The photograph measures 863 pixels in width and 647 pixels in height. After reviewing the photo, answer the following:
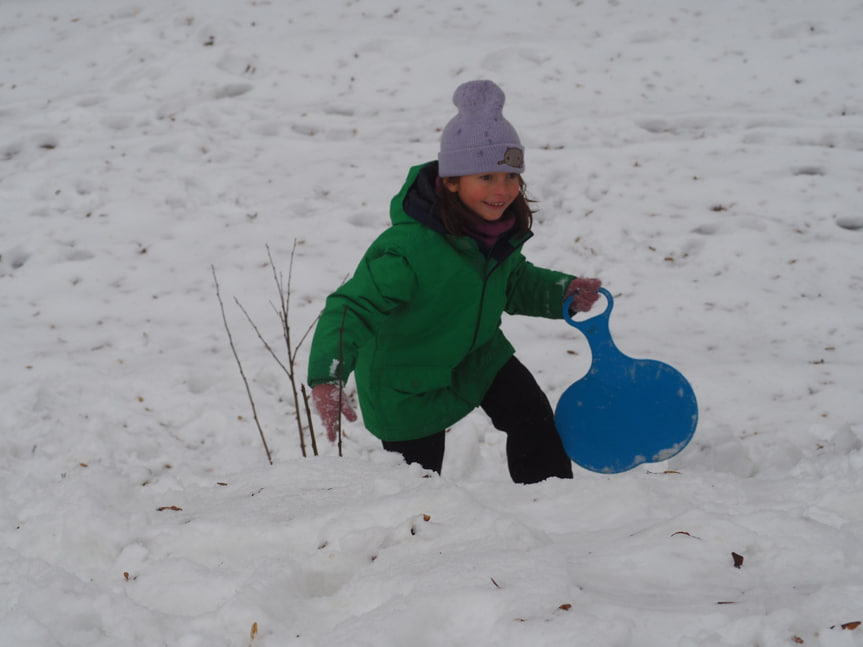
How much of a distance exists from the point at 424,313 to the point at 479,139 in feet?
1.88

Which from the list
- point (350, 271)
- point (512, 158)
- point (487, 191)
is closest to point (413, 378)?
point (487, 191)

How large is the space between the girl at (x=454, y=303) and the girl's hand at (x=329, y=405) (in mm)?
71

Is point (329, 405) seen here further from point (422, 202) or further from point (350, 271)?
point (350, 271)

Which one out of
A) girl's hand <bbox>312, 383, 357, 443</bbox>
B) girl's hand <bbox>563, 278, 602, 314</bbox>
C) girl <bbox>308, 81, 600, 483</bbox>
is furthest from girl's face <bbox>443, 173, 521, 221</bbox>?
girl's hand <bbox>312, 383, 357, 443</bbox>

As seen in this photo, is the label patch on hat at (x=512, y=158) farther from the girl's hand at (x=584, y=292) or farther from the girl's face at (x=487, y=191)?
the girl's hand at (x=584, y=292)

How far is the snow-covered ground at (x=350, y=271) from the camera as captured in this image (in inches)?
49.3

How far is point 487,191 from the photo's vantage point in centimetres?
222

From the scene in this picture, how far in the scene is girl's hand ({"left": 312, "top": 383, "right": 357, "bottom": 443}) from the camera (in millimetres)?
1833

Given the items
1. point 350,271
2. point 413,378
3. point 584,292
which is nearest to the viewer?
point 413,378

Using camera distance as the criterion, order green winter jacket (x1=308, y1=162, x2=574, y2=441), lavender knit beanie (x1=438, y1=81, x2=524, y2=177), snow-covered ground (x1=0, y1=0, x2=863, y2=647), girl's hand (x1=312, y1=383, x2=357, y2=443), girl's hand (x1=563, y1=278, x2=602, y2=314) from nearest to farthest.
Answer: snow-covered ground (x1=0, y1=0, x2=863, y2=647) → girl's hand (x1=312, y1=383, x2=357, y2=443) → green winter jacket (x1=308, y1=162, x2=574, y2=441) → lavender knit beanie (x1=438, y1=81, x2=524, y2=177) → girl's hand (x1=563, y1=278, x2=602, y2=314)

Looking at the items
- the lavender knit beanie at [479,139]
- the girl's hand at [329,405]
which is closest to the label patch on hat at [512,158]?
the lavender knit beanie at [479,139]

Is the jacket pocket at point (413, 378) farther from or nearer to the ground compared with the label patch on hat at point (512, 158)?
nearer to the ground

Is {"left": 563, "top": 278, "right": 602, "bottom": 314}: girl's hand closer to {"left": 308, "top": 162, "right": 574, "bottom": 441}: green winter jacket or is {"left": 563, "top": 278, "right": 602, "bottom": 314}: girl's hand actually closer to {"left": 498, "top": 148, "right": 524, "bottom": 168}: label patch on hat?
{"left": 308, "top": 162, "right": 574, "bottom": 441}: green winter jacket

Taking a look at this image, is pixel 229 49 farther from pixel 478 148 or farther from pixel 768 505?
pixel 768 505
